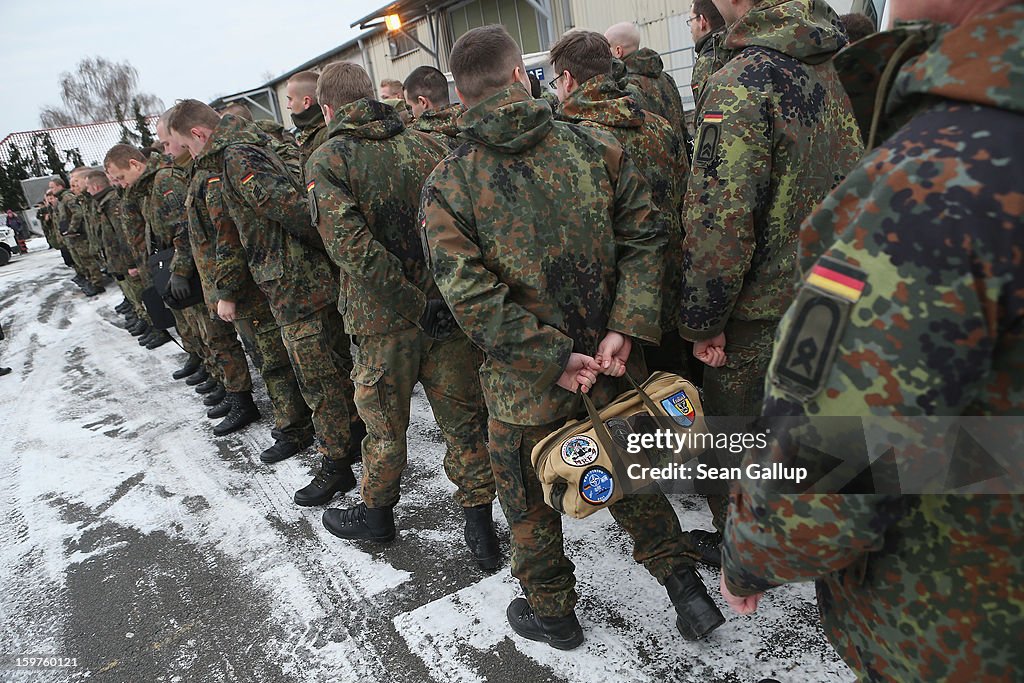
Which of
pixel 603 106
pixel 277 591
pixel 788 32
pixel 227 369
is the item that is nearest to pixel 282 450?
pixel 227 369

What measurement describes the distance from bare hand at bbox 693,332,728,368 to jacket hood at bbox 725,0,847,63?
2.97ft

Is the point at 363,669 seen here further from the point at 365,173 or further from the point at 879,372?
the point at 879,372

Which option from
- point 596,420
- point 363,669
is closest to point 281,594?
point 363,669

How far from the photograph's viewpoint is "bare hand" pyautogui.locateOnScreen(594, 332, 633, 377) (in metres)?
2.03

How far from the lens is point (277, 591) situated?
2.88 meters

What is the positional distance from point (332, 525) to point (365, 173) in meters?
1.73

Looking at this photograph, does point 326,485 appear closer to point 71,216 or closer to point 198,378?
point 198,378

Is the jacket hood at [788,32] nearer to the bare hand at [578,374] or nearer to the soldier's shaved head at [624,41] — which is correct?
the bare hand at [578,374]

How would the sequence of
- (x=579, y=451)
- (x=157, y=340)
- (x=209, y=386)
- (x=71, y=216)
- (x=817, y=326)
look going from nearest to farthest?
(x=817, y=326) → (x=579, y=451) → (x=209, y=386) → (x=157, y=340) → (x=71, y=216)

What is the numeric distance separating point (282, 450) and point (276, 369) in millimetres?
544

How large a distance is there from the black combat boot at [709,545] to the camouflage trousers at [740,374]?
1.68 ft

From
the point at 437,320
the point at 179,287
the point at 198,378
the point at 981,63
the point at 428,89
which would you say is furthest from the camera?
the point at 198,378

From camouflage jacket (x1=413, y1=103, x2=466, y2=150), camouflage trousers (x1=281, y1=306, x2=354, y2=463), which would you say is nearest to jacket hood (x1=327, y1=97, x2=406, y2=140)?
camouflage trousers (x1=281, y1=306, x2=354, y2=463)

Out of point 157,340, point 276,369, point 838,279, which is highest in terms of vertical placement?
point 838,279
